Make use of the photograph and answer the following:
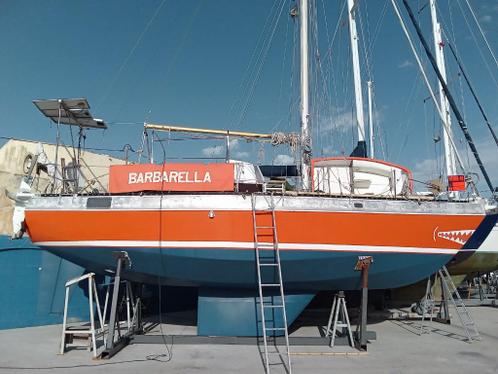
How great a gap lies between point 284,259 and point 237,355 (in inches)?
80.1

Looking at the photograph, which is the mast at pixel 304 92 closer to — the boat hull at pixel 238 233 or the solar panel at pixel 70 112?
the boat hull at pixel 238 233

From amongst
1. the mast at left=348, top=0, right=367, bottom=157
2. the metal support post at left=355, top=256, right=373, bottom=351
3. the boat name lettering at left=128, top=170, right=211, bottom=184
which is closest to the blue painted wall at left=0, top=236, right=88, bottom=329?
the boat name lettering at left=128, top=170, right=211, bottom=184

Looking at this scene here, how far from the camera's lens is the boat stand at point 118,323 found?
24.7 ft

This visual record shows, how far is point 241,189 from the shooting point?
8.77 meters

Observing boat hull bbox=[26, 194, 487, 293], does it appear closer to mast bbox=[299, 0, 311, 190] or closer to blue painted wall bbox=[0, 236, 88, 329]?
blue painted wall bbox=[0, 236, 88, 329]

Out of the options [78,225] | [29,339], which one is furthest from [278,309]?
[29,339]

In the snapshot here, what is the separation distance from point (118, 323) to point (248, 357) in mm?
2851

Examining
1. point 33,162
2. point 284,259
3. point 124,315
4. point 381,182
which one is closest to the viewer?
point 284,259

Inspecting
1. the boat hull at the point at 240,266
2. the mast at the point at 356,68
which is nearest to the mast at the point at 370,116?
the mast at the point at 356,68

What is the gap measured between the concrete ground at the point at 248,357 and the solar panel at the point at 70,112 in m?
4.82

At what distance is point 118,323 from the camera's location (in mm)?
8492

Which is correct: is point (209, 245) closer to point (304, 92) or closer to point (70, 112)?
point (70, 112)

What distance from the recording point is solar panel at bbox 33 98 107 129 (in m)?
9.20

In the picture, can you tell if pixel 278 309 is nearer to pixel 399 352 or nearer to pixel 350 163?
pixel 399 352
